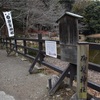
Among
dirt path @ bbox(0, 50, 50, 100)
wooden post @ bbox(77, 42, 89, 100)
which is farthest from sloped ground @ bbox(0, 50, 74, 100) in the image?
wooden post @ bbox(77, 42, 89, 100)

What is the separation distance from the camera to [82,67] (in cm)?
270

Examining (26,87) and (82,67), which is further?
(26,87)

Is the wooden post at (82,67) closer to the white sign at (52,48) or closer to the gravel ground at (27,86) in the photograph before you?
the gravel ground at (27,86)

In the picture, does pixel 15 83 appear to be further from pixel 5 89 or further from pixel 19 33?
pixel 19 33

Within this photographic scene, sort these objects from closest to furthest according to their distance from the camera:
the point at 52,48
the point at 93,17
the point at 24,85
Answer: the point at 52,48 → the point at 24,85 → the point at 93,17

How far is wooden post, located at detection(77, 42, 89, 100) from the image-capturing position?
265cm

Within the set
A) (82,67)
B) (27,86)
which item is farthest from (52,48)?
(82,67)

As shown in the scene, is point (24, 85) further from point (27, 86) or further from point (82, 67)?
point (82, 67)

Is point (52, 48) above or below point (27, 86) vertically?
above

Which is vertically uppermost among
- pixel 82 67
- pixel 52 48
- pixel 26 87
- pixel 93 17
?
pixel 93 17

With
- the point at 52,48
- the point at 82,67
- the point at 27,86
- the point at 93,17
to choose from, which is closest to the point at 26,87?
the point at 27,86

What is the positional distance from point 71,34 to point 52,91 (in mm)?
1209

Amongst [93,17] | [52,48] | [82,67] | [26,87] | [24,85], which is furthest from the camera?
[93,17]

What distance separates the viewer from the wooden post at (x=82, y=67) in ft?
8.69
